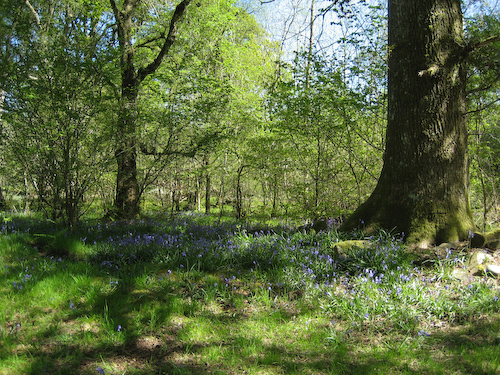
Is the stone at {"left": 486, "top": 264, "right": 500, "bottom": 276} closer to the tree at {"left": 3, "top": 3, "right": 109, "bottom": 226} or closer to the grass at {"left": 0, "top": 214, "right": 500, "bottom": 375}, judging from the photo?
the grass at {"left": 0, "top": 214, "right": 500, "bottom": 375}

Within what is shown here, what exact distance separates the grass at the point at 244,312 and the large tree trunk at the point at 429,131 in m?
0.48

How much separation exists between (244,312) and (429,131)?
3.31 metres

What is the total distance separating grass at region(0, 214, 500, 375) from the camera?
2.58 meters

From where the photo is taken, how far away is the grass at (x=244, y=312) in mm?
2578

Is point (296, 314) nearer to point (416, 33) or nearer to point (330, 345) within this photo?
point (330, 345)

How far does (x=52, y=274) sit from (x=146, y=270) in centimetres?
105

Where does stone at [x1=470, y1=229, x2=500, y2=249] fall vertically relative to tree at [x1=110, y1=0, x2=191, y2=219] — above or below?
below

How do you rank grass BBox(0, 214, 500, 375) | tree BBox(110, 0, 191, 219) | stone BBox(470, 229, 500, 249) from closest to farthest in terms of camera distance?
1. grass BBox(0, 214, 500, 375)
2. stone BBox(470, 229, 500, 249)
3. tree BBox(110, 0, 191, 219)

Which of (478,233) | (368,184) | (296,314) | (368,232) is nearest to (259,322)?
(296,314)

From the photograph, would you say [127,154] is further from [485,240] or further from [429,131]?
[485,240]

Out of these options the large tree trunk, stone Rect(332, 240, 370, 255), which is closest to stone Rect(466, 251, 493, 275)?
the large tree trunk

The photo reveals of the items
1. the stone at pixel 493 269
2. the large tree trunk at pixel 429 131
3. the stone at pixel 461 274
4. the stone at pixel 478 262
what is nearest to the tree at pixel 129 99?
the large tree trunk at pixel 429 131

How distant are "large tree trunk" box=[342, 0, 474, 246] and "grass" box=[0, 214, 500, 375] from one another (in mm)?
479

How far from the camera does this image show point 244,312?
11.0ft
